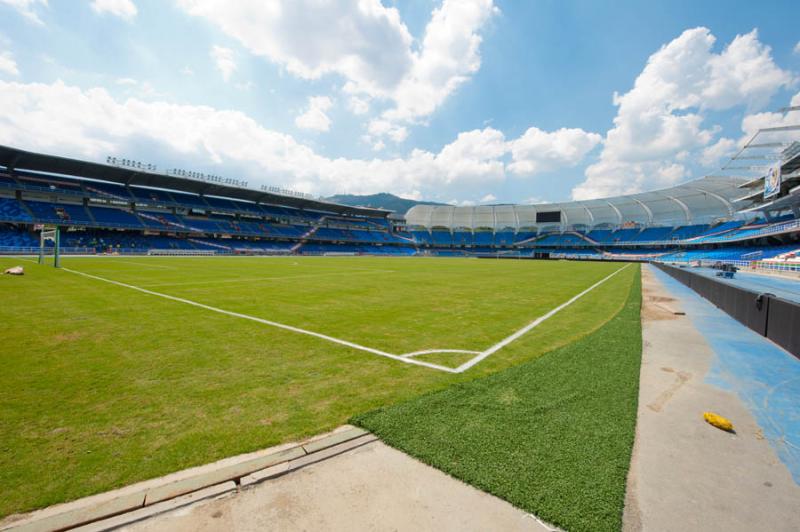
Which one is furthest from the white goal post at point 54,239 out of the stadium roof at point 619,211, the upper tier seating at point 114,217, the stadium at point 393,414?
the stadium roof at point 619,211

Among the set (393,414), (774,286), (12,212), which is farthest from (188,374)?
(12,212)

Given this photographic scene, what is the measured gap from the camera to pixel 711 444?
3.29m

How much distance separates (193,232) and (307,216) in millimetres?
28488

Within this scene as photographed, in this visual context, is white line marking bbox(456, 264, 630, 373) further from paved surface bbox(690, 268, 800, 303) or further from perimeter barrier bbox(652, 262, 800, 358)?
paved surface bbox(690, 268, 800, 303)

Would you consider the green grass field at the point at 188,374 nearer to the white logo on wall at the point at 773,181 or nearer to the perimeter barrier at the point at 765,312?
the perimeter barrier at the point at 765,312

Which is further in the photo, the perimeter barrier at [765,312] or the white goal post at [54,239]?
the white goal post at [54,239]

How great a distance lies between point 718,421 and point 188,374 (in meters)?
6.67

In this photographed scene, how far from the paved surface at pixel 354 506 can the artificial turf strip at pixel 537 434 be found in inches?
7.0

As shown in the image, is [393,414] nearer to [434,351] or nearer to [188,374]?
[434,351]

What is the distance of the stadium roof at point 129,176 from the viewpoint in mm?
45875

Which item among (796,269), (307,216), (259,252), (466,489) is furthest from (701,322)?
(307,216)

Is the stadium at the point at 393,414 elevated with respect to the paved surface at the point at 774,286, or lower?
lower

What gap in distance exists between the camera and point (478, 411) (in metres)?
3.74

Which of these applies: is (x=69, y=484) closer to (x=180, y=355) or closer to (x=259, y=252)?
(x=180, y=355)
